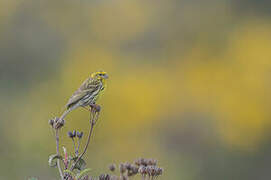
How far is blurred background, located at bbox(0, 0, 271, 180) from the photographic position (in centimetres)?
2211

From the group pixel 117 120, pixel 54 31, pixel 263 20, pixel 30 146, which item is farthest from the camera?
pixel 263 20

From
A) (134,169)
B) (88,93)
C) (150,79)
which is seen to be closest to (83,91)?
(88,93)

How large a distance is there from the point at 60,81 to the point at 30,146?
264 inches

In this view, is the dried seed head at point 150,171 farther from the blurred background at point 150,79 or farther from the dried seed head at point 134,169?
the blurred background at point 150,79

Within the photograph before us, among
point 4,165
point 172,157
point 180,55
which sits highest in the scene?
point 180,55

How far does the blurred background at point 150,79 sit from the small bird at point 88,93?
483 inches

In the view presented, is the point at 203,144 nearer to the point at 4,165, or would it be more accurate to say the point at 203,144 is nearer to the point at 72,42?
the point at 72,42

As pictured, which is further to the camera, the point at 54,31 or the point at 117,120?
the point at 54,31

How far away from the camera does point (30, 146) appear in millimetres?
19672

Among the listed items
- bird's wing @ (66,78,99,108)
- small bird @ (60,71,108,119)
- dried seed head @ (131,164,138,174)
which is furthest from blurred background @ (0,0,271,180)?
dried seed head @ (131,164,138,174)

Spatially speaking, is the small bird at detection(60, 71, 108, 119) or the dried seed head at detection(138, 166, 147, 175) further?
the small bird at detection(60, 71, 108, 119)

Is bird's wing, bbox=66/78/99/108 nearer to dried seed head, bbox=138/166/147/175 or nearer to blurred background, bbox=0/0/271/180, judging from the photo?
dried seed head, bbox=138/166/147/175

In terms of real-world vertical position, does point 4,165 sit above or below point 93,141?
below

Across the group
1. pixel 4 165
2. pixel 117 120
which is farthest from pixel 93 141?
pixel 4 165
